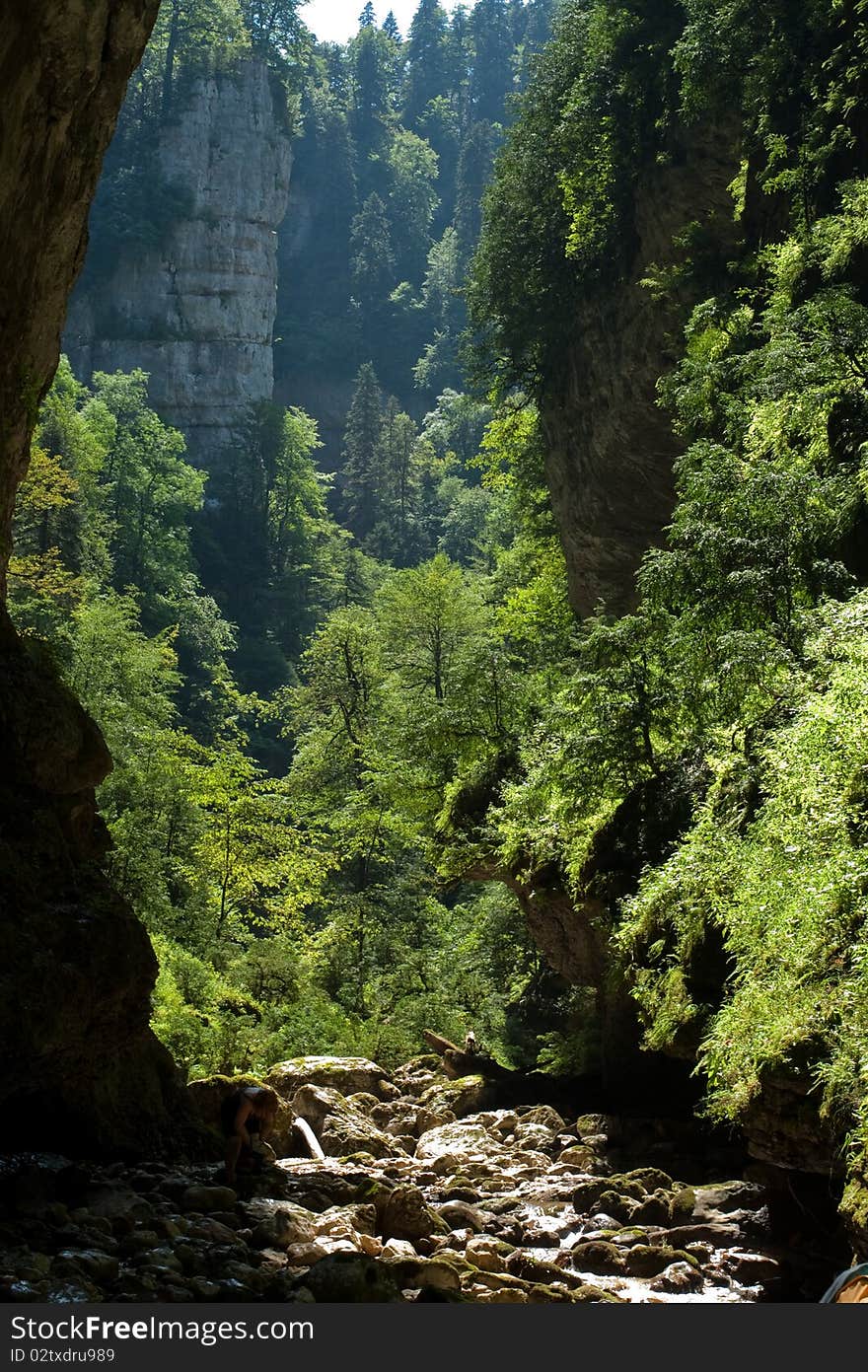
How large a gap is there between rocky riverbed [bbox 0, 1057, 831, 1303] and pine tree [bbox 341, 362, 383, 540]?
56119 millimetres

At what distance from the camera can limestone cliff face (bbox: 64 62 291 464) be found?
6631cm

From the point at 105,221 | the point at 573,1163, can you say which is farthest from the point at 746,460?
the point at 105,221

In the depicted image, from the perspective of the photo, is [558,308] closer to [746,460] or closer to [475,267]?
[475,267]

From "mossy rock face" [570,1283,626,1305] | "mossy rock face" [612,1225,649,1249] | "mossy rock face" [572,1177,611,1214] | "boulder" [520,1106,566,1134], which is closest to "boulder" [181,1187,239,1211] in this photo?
"mossy rock face" [570,1283,626,1305]

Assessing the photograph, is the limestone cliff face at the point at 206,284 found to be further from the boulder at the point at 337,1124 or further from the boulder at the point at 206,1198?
the boulder at the point at 206,1198

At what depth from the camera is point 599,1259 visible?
10672 millimetres

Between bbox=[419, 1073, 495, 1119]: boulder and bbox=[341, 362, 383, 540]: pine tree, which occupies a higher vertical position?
bbox=[341, 362, 383, 540]: pine tree

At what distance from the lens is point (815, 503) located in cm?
1305

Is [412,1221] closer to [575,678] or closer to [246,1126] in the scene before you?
[246,1126]

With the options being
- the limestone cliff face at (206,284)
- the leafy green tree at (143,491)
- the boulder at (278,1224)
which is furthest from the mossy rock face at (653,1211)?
the limestone cliff face at (206,284)

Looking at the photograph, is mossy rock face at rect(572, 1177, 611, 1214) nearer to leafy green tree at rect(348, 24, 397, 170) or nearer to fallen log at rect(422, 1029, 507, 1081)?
fallen log at rect(422, 1029, 507, 1081)

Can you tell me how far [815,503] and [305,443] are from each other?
55.1 m

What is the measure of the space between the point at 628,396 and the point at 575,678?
Result: 35.8 feet

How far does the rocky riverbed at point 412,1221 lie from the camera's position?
285 inches
